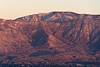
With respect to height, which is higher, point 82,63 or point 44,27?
point 44,27

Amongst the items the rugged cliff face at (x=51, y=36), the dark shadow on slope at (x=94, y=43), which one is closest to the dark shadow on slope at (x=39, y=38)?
the rugged cliff face at (x=51, y=36)

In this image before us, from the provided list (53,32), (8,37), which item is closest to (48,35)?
(53,32)

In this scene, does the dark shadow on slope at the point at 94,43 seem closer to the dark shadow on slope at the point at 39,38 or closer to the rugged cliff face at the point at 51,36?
the rugged cliff face at the point at 51,36

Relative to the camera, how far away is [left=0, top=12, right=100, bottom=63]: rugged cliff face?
18609 mm

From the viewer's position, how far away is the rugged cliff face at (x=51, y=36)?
18.6 m

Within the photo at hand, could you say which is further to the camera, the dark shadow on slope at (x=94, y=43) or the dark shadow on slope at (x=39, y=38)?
the dark shadow on slope at (x=39, y=38)

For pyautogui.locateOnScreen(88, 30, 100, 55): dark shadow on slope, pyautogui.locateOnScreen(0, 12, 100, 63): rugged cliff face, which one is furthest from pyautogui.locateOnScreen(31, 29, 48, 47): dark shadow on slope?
pyautogui.locateOnScreen(88, 30, 100, 55): dark shadow on slope

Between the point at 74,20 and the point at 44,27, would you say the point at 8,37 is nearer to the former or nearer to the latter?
the point at 44,27

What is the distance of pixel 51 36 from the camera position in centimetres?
1895

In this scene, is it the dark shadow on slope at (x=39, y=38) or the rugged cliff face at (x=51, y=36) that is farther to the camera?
the dark shadow on slope at (x=39, y=38)

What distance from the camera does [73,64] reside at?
1831 cm

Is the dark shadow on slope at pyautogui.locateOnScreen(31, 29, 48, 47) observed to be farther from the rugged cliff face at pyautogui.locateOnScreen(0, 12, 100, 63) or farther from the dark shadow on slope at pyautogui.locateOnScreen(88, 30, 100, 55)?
the dark shadow on slope at pyautogui.locateOnScreen(88, 30, 100, 55)

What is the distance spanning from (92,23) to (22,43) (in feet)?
10.5

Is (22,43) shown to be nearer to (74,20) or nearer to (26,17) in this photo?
(26,17)
